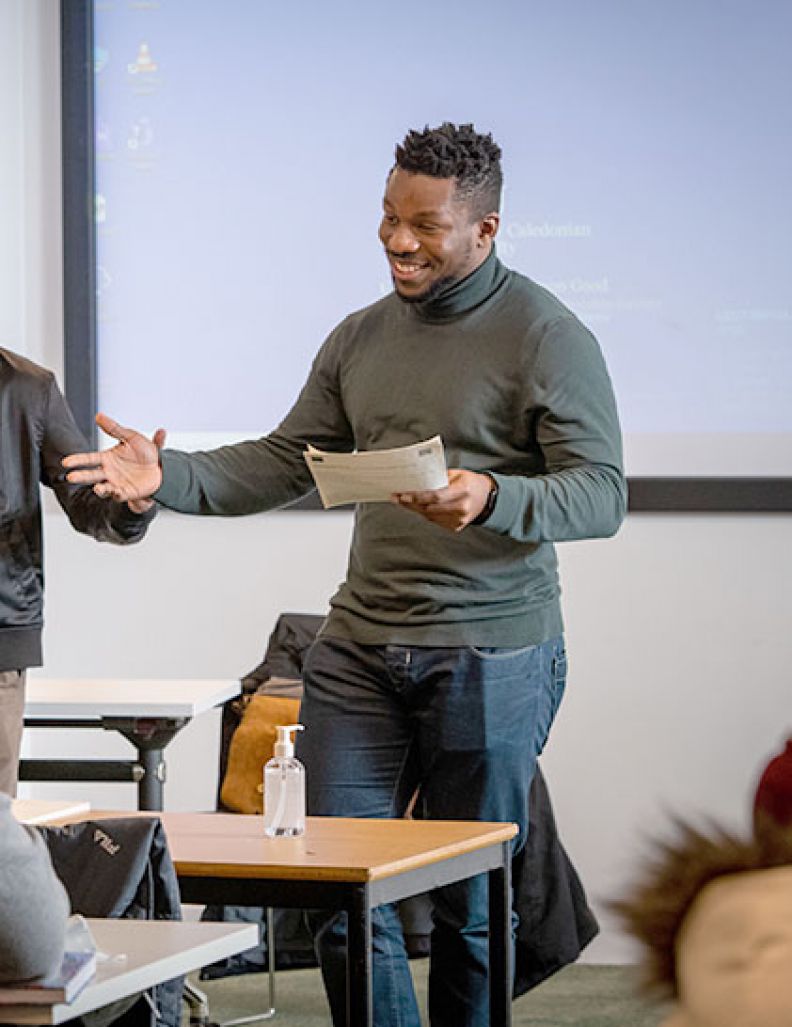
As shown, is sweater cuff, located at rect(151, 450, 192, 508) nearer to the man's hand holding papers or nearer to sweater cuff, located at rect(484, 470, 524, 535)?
the man's hand holding papers

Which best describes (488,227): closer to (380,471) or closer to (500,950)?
(380,471)

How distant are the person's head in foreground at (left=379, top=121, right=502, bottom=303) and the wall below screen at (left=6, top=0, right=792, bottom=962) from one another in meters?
1.98

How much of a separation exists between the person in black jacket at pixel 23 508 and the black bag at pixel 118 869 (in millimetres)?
1228

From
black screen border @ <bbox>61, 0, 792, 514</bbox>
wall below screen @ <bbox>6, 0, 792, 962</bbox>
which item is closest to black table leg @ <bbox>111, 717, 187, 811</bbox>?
wall below screen @ <bbox>6, 0, 792, 962</bbox>

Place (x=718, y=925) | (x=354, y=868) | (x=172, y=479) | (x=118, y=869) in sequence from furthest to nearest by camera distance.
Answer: (x=172, y=479)
(x=354, y=868)
(x=118, y=869)
(x=718, y=925)

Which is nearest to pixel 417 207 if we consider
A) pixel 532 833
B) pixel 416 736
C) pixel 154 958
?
pixel 416 736

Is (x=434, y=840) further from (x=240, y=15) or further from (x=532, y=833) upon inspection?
(x=240, y=15)

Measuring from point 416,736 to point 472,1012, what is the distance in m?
0.42

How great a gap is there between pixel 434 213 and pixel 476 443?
1.16 ft

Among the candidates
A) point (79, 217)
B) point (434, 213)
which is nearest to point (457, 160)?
point (434, 213)

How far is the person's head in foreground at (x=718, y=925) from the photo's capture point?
67cm

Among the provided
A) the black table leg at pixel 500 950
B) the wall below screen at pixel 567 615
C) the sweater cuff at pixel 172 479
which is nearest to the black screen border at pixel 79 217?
the wall below screen at pixel 567 615

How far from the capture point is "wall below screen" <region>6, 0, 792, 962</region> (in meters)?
4.65

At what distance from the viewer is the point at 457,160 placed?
281cm
